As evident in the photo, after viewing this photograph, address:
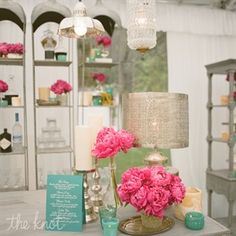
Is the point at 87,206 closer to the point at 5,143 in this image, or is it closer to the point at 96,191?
the point at 96,191

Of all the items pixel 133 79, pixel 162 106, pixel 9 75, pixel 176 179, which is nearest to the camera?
pixel 176 179

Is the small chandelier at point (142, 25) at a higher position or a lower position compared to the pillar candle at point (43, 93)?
higher

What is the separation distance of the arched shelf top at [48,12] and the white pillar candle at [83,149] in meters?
1.63

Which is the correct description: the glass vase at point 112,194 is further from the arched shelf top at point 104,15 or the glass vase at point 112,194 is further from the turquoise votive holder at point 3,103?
the turquoise votive holder at point 3,103

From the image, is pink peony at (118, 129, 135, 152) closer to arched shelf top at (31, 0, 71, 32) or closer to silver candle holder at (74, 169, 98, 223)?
silver candle holder at (74, 169, 98, 223)

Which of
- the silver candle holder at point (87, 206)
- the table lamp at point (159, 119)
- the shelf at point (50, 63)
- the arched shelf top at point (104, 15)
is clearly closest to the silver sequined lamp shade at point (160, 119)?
the table lamp at point (159, 119)

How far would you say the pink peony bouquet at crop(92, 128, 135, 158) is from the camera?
135cm

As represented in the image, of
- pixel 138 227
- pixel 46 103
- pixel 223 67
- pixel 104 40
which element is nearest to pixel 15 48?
pixel 46 103

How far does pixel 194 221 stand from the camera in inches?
53.8

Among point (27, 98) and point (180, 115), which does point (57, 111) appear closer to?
point (27, 98)

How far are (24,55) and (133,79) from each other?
17.3ft

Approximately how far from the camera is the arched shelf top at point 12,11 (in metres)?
2.67

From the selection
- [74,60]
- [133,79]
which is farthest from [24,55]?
[133,79]

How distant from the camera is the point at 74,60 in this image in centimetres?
345
